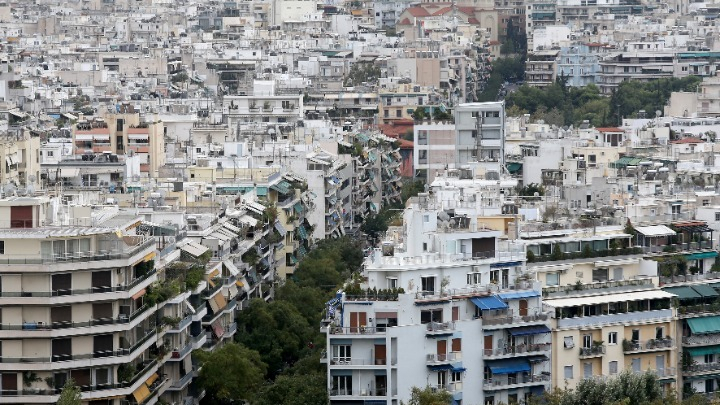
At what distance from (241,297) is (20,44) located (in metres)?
105

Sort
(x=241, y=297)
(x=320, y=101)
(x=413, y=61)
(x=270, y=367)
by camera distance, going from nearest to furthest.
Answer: (x=270, y=367)
(x=241, y=297)
(x=320, y=101)
(x=413, y=61)

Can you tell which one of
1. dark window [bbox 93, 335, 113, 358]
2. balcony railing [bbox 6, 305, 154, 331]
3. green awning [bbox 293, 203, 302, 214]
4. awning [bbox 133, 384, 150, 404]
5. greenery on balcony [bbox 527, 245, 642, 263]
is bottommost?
awning [bbox 133, 384, 150, 404]

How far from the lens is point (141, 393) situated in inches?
2275

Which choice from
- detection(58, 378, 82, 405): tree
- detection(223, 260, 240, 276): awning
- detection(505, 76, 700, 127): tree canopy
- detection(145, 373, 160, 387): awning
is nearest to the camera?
detection(58, 378, 82, 405): tree

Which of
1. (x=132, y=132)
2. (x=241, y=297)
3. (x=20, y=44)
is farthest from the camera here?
(x=20, y=44)

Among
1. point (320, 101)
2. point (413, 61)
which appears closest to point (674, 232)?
point (320, 101)

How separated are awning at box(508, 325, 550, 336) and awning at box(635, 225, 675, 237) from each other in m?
6.17

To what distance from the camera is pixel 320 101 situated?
440ft

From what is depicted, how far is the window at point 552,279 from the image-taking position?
205ft

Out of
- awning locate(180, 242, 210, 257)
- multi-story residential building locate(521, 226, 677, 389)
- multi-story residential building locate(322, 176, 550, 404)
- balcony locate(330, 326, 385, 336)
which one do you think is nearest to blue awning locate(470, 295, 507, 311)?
multi-story residential building locate(322, 176, 550, 404)

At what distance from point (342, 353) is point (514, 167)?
33.5 meters

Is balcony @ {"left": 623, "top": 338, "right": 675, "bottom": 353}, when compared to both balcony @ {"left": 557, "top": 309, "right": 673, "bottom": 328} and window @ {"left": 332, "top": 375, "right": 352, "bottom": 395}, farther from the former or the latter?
window @ {"left": 332, "top": 375, "right": 352, "bottom": 395}

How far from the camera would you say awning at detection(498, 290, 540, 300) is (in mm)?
59594

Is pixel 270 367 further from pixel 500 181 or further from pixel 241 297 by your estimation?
pixel 500 181
